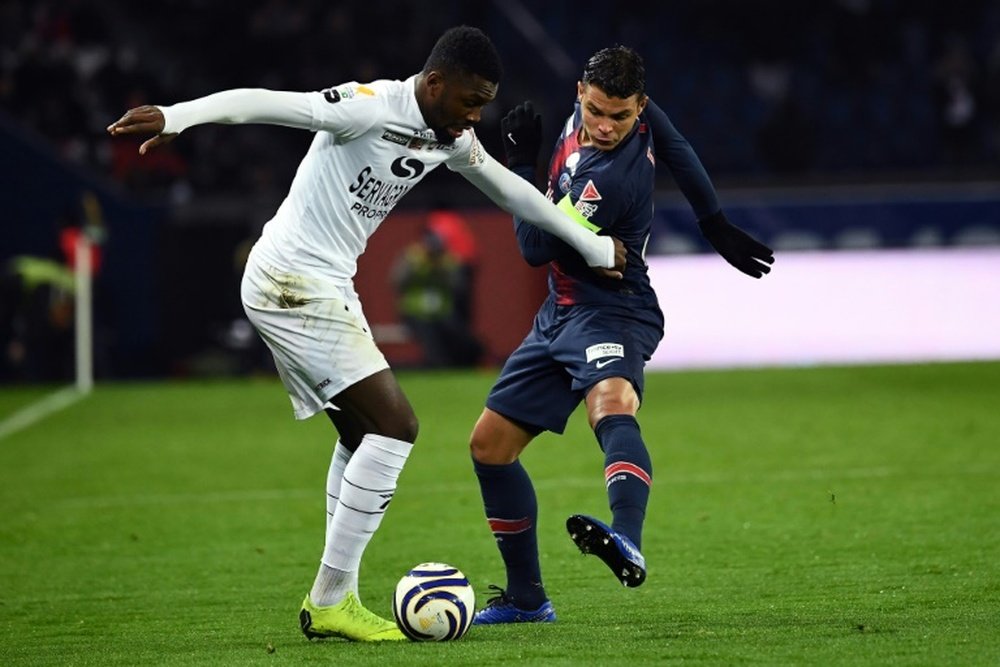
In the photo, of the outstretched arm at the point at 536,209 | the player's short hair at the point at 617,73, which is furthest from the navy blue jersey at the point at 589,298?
the player's short hair at the point at 617,73

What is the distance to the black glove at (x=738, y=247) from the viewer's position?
20.7 feet

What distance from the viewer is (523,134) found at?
6125 mm

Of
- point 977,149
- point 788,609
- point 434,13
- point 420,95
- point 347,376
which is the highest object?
point 434,13

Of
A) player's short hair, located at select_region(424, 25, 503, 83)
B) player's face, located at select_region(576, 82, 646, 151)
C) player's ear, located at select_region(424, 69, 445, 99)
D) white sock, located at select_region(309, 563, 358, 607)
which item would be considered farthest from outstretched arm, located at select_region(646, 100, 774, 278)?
white sock, located at select_region(309, 563, 358, 607)

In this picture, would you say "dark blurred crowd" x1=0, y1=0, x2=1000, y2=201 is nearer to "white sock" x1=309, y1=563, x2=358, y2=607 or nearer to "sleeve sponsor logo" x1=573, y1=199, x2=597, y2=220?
"sleeve sponsor logo" x1=573, y1=199, x2=597, y2=220

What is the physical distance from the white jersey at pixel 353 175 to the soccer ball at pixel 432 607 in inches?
41.3

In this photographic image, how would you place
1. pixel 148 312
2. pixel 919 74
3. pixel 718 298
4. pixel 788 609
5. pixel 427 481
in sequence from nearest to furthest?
pixel 788 609
pixel 427 481
pixel 718 298
pixel 148 312
pixel 919 74

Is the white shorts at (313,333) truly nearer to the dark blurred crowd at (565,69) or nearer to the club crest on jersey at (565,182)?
the club crest on jersey at (565,182)

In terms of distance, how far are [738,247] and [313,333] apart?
5.84 feet

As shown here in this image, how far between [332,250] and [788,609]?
2.01m

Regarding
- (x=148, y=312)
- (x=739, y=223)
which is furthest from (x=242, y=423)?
(x=739, y=223)

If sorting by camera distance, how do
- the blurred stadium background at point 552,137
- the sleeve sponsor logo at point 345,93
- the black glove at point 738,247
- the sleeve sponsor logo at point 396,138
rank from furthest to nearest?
the blurred stadium background at point 552,137 < the black glove at point 738,247 < the sleeve sponsor logo at point 396,138 < the sleeve sponsor logo at point 345,93

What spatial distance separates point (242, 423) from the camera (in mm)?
13953

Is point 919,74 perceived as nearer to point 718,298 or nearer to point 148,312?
point 718,298
